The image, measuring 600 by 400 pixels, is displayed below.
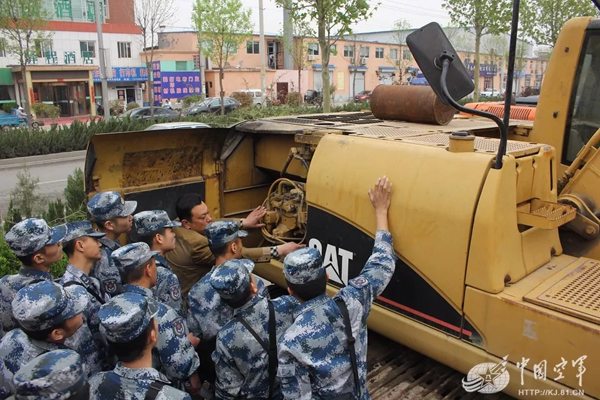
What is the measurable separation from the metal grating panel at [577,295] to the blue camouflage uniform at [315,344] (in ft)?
2.98

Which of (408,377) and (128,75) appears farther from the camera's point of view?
(128,75)

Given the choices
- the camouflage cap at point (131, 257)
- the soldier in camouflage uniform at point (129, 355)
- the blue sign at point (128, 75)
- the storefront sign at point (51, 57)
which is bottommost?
the soldier in camouflage uniform at point (129, 355)

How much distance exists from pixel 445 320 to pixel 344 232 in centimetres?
81

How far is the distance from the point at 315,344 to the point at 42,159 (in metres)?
14.0

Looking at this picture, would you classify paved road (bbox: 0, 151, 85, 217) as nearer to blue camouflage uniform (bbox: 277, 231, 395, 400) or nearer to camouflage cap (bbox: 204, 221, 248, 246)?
camouflage cap (bbox: 204, 221, 248, 246)

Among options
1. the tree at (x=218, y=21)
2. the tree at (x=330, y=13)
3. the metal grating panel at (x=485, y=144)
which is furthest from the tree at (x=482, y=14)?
the metal grating panel at (x=485, y=144)

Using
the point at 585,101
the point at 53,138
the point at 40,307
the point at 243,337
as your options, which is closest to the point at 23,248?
the point at 40,307

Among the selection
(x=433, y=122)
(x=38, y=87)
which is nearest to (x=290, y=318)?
(x=433, y=122)

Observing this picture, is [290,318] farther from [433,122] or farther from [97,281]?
[433,122]

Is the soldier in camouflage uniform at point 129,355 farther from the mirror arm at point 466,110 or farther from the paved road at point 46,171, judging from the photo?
the paved road at point 46,171

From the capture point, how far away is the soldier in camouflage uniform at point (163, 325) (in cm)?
252

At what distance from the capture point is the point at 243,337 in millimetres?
2537

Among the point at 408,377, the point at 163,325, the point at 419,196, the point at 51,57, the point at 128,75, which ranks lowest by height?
the point at 408,377

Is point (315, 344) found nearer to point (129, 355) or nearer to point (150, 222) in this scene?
point (129, 355)
